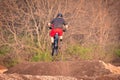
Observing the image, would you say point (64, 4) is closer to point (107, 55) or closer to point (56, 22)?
point (107, 55)

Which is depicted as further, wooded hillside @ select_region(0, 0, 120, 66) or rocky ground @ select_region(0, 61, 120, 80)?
wooded hillside @ select_region(0, 0, 120, 66)

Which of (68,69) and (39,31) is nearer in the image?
(68,69)

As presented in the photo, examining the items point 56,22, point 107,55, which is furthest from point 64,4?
point 56,22

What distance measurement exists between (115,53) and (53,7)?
285 inches

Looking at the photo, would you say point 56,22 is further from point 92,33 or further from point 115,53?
point 115,53

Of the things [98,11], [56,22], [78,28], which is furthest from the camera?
A: [98,11]

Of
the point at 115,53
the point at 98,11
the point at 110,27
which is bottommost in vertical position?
the point at 115,53

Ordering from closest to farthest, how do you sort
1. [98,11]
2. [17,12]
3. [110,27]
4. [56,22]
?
[56,22]
[17,12]
[98,11]
[110,27]

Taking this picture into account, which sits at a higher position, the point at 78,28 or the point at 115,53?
the point at 78,28

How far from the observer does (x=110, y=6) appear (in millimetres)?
24375

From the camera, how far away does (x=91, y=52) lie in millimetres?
19594

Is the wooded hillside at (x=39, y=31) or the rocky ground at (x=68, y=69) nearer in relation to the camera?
the rocky ground at (x=68, y=69)

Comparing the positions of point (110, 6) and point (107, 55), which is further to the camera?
point (110, 6)

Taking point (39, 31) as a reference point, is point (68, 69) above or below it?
above
